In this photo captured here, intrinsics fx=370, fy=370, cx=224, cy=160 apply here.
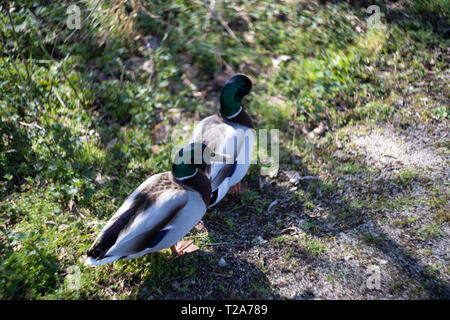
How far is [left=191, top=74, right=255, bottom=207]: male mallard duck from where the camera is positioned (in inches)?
117

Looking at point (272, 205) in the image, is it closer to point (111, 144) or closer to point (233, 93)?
point (233, 93)

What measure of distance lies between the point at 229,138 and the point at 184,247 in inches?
37.6

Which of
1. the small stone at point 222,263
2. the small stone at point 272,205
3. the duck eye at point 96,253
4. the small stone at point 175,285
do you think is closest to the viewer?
the duck eye at point 96,253

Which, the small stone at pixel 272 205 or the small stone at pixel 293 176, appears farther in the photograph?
the small stone at pixel 293 176

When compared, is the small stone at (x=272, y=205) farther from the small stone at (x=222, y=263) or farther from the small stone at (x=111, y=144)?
the small stone at (x=111, y=144)

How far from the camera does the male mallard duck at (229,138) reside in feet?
9.73

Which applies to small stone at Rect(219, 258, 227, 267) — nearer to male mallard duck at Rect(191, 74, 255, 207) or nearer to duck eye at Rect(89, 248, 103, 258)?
male mallard duck at Rect(191, 74, 255, 207)

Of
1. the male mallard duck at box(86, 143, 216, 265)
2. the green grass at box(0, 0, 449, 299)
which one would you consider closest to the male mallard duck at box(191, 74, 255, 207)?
the male mallard duck at box(86, 143, 216, 265)

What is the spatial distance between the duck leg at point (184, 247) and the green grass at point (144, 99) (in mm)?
77

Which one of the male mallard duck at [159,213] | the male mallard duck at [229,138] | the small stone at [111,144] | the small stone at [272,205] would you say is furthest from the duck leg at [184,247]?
the small stone at [111,144]

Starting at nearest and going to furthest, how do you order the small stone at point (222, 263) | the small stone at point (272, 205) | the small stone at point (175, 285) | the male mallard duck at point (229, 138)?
the small stone at point (175, 285) < the small stone at point (222, 263) < the male mallard duck at point (229, 138) < the small stone at point (272, 205)

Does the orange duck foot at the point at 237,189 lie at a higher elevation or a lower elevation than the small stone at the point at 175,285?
lower

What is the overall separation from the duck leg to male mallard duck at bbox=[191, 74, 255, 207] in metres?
0.36

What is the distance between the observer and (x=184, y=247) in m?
2.84
